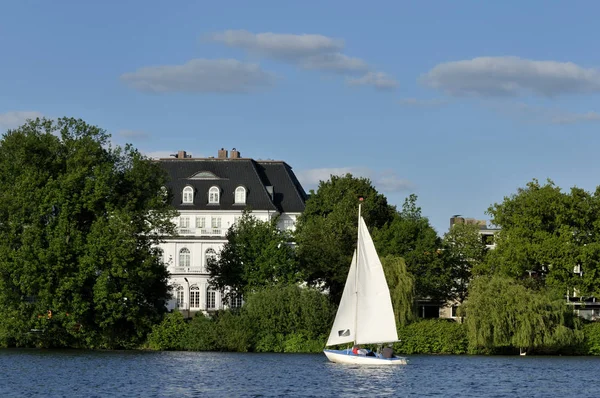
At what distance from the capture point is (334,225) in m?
97.6

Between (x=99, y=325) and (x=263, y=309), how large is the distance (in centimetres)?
1152

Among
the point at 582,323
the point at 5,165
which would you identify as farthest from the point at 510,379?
the point at 5,165

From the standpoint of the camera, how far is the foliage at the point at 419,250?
98194mm

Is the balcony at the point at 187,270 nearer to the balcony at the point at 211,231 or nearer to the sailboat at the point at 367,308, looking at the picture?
the balcony at the point at 211,231

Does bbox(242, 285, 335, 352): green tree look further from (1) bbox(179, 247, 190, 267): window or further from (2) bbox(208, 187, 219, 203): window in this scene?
(2) bbox(208, 187, 219, 203): window

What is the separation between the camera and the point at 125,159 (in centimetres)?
8488

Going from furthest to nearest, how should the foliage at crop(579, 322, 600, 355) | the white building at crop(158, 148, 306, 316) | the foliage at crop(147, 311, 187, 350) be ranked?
1. the white building at crop(158, 148, 306, 316)
2. the foliage at crop(147, 311, 187, 350)
3. the foliage at crop(579, 322, 600, 355)

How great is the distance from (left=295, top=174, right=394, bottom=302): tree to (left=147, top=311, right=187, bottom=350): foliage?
14414mm

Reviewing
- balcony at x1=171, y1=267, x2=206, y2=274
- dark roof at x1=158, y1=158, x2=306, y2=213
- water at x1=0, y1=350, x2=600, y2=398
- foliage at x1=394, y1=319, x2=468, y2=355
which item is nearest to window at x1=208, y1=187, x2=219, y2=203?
dark roof at x1=158, y1=158, x2=306, y2=213

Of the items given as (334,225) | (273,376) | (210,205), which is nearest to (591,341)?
(334,225)

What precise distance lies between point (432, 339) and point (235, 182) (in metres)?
45.1

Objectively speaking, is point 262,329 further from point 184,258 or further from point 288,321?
point 184,258

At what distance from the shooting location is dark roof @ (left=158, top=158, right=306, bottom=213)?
122 m

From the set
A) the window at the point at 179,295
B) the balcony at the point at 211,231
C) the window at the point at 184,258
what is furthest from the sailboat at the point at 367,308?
the balcony at the point at 211,231
